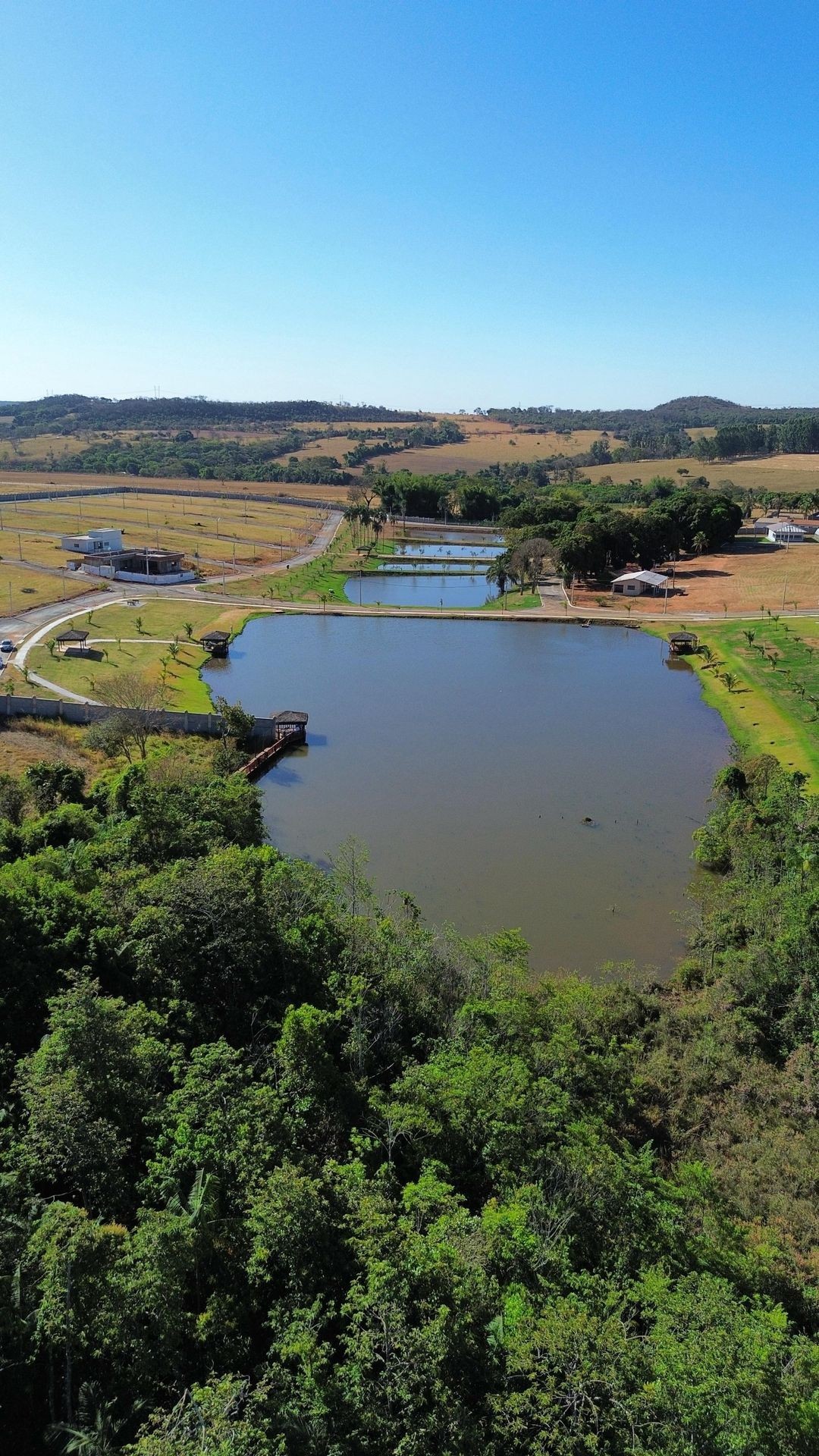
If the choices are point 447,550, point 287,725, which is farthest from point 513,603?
point 287,725

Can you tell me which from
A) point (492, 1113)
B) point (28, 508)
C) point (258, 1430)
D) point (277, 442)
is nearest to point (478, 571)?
point (28, 508)

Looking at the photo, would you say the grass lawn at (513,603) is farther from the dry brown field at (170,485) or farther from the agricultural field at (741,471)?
the agricultural field at (741,471)

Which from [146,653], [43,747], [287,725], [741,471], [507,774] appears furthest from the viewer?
[741,471]

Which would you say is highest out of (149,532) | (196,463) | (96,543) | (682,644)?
(196,463)

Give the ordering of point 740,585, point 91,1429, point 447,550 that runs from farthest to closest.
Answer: point 447,550
point 740,585
point 91,1429

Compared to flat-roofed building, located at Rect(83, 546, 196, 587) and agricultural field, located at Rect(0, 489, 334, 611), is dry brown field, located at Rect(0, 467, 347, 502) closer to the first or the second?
agricultural field, located at Rect(0, 489, 334, 611)

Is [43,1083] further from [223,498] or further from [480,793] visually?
[223,498]

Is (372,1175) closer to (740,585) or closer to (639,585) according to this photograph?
(639,585)

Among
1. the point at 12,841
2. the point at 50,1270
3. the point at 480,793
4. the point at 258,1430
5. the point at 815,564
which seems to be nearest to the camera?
the point at 258,1430
